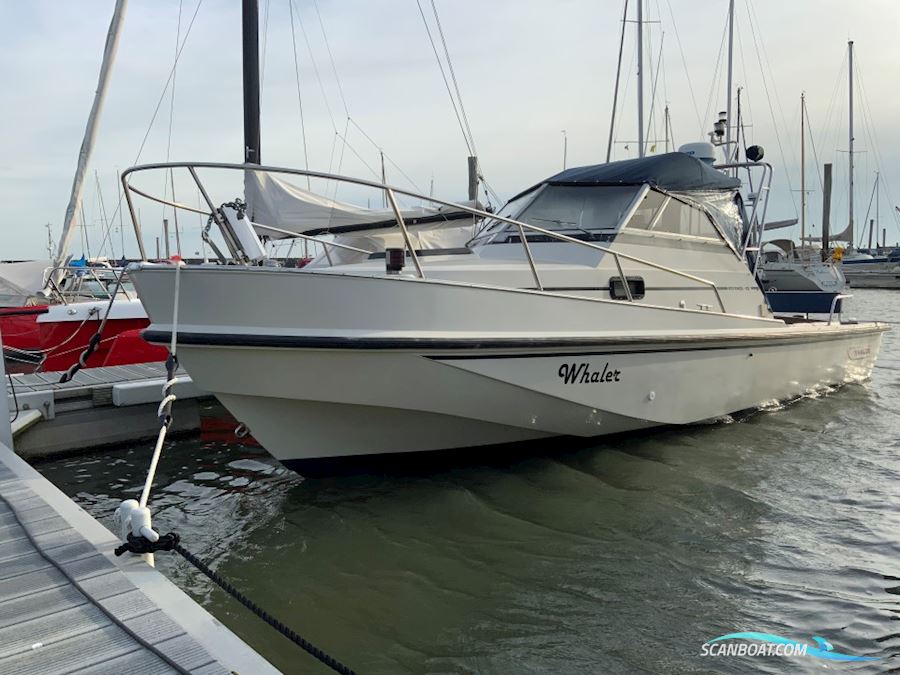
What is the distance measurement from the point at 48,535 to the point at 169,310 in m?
1.71

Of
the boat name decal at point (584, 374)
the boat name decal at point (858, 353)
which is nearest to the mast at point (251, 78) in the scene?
the boat name decal at point (584, 374)

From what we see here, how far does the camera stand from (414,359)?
15.4 feet

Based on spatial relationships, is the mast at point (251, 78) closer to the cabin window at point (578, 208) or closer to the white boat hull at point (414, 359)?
the cabin window at point (578, 208)

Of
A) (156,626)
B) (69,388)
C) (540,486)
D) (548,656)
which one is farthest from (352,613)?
(69,388)

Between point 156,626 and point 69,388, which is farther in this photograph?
point 69,388

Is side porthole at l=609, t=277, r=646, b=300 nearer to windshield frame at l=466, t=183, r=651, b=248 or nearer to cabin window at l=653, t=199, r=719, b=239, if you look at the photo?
windshield frame at l=466, t=183, r=651, b=248

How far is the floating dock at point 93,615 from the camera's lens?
7.27 ft

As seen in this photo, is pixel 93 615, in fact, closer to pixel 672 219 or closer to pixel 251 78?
pixel 672 219

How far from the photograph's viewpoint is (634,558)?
4.21m

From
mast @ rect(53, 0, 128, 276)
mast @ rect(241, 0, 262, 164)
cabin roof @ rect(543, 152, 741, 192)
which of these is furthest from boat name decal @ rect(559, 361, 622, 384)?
mast @ rect(53, 0, 128, 276)

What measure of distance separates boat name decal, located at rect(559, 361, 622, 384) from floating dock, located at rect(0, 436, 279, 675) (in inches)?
126

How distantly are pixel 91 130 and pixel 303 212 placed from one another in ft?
15.3

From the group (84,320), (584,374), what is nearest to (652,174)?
(584,374)

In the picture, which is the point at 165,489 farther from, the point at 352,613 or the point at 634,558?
the point at 634,558
